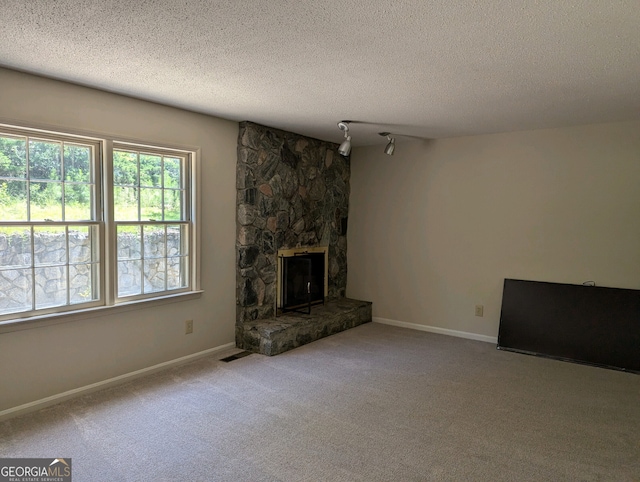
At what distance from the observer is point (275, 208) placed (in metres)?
4.80

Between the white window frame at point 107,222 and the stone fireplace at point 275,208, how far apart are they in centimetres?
54

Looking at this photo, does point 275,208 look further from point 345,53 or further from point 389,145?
point 345,53

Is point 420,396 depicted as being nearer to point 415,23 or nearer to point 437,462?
point 437,462

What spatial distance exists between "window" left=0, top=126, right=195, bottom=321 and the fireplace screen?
3.81 feet

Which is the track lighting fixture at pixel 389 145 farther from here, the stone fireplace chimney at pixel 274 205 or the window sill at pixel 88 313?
the window sill at pixel 88 313

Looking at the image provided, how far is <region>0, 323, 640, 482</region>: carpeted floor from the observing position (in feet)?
7.79

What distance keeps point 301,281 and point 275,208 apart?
3.12ft

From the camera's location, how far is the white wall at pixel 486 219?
4.20 m

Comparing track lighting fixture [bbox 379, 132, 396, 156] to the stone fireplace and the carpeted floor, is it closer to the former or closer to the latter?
the stone fireplace

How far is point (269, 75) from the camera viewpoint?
9.38ft

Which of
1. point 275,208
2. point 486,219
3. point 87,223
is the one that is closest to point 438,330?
point 486,219

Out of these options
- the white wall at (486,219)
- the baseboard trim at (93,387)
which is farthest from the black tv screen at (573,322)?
the baseboard trim at (93,387)

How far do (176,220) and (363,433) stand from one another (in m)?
2.44

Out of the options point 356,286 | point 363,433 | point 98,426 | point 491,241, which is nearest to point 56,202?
point 98,426
